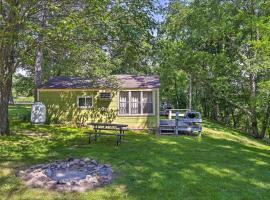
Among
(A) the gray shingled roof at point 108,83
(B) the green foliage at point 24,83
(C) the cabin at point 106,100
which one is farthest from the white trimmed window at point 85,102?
(B) the green foliage at point 24,83

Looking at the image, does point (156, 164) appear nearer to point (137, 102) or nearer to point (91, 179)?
point (91, 179)

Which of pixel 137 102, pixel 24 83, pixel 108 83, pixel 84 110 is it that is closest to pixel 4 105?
pixel 84 110

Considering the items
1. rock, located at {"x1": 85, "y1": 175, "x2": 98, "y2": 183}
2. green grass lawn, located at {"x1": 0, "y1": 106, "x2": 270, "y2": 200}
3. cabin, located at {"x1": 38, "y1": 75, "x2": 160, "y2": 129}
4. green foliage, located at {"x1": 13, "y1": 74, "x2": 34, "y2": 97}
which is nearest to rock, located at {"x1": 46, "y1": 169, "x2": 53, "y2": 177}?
green grass lawn, located at {"x1": 0, "y1": 106, "x2": 270, "y2": 200}

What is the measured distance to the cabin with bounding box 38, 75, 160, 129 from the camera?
54.6 ft

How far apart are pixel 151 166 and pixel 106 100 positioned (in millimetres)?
9036

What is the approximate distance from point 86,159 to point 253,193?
4.52m

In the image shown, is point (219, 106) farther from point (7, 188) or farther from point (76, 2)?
point (7, 188)

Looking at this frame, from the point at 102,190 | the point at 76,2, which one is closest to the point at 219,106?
the point at 76,2

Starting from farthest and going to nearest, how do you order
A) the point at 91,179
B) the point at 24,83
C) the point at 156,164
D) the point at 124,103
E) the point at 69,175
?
the point at 24,83 → the point at 124,103 → the point at 156,164 → the point at 69,175 → the point at 91,179

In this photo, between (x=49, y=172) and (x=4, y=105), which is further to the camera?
(x=4, y=105)

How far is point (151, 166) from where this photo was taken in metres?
8.53

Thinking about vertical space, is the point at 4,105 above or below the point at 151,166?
above

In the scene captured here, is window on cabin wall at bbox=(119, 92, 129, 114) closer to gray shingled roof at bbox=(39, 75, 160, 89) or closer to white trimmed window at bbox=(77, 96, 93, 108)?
gray shingled roof at bbox=(39, 75, 160, 89)

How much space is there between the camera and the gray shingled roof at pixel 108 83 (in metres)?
16.7
